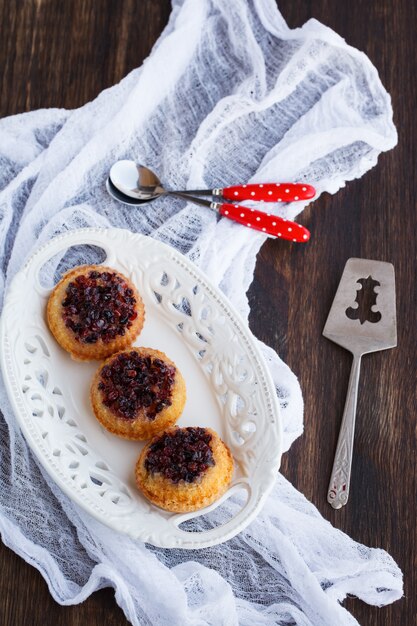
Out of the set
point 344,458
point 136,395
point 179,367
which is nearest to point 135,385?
point 136,395

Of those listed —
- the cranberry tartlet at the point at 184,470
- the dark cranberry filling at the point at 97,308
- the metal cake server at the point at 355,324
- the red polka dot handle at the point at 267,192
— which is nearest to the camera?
the cranberry tartlet at the point at 184,470

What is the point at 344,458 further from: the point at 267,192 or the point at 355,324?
the point at 267,192

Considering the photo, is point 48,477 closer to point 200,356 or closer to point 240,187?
point 200,356

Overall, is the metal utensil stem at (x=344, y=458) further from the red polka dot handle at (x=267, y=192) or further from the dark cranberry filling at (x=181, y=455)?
the red polka dot handle at (x=267, y=192)

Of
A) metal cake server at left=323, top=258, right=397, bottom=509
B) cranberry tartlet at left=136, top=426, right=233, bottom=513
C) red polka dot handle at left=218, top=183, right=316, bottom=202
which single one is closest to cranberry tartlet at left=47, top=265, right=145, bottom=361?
cranberry tartlet at left=136, top=426, right=233, bottom=513

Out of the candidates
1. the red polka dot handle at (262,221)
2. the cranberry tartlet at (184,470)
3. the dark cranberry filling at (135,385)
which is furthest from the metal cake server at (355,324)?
the dark cranberry filling at (135,385)

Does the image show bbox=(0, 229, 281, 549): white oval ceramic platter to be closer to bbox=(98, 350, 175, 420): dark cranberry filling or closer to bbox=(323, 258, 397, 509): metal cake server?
bbox=(98, 350, 175, 420): dark cranberry filling
